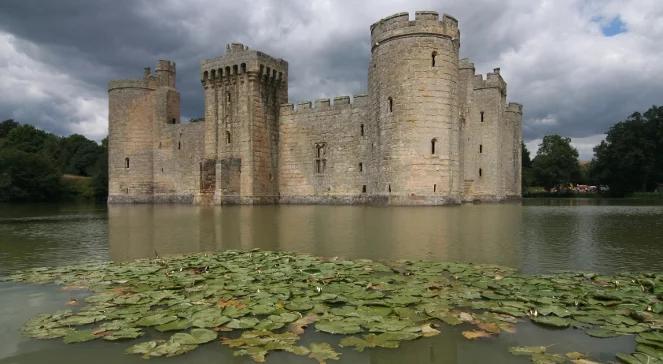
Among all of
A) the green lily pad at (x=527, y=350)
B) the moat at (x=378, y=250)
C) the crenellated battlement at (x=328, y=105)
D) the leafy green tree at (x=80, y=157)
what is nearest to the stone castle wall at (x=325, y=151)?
the crenellated battlement at (x=328, y=105)

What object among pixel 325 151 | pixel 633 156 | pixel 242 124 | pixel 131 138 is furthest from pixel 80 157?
pixel 633 156

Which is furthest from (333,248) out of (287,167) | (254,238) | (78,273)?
(287,167)

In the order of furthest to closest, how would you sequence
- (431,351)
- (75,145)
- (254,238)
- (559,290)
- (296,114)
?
(75,145) < (296,114) < (254,238) < (559,290) < (431,351)

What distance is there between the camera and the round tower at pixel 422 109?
20.6 metres

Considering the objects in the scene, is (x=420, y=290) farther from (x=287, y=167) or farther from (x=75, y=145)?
(x=75, y=145)

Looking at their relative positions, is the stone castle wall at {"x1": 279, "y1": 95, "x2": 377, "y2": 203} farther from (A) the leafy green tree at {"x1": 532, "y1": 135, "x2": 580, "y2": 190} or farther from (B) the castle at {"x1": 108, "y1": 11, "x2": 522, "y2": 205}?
(A) the leafy green tree at {"x1": 532, "y1": 135, "x2": 580, "y2": 190}

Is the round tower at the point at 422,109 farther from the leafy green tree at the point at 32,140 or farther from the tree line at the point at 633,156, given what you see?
the leafy green tree at the point at 32,140

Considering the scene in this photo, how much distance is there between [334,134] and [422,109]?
7891mm

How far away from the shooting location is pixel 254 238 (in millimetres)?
10078

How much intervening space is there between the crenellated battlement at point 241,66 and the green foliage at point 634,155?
3109 centimetres

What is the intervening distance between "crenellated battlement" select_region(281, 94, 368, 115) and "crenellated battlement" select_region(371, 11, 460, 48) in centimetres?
498

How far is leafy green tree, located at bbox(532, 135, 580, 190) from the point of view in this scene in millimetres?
55969

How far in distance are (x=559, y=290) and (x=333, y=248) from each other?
411 centimetres

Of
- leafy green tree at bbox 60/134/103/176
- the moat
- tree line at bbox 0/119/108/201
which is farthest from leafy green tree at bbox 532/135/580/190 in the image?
leafy green tree at bbox 60/134/103/176
